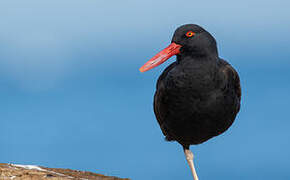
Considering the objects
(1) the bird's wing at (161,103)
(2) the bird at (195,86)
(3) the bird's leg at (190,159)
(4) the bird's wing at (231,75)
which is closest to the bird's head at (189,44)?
(2) the bird at (195,86)

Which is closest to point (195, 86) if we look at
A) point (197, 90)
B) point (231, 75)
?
point (197, 90)

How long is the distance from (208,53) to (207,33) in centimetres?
39

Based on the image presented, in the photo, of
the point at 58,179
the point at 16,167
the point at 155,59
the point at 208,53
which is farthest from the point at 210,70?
the point at 16,167

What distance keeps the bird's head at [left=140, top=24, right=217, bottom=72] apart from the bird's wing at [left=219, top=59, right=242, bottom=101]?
1.25ft

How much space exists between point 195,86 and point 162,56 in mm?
847

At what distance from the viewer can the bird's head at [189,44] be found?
28.6 ft

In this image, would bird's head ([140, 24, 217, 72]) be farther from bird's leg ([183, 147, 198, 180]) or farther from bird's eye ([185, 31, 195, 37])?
bird's leg ([183, 147, 198, 180])

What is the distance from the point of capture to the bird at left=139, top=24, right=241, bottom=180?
8.70m

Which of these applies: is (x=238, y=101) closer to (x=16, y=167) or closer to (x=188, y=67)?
(x=188, y=67)

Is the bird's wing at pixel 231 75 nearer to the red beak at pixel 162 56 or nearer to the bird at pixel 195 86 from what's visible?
the bird at pixel 195 86

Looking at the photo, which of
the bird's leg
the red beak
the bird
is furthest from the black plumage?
the bird's leg

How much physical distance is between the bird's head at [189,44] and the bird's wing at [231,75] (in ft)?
1.25

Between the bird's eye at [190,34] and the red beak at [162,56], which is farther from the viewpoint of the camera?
the red beak at [162,56]

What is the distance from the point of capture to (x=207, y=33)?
884 centimetres
